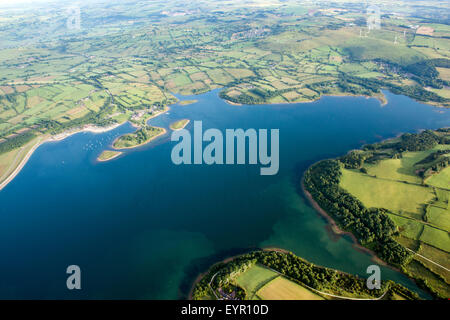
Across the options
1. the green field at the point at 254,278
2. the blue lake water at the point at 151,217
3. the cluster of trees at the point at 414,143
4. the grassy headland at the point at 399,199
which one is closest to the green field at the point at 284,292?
the green field at the point at 254,278

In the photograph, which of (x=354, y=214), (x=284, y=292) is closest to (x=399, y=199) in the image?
(x=354, y=214)

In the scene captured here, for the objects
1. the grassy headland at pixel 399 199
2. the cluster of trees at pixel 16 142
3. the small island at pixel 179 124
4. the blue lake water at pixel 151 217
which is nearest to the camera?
the grassy headland at pixel 399 199

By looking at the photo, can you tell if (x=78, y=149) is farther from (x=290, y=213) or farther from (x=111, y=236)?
(x=290, y=213)

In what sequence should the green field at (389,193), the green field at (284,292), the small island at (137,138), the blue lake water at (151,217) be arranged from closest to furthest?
the green field at (284,292) < the blue lake water at (151,217) < the green field at (389,193) < the small island at (137,138)

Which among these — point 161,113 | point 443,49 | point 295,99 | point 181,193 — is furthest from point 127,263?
point 443,49

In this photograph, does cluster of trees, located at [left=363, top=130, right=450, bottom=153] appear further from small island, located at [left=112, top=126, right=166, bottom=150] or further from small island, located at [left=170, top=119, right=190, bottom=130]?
small island, located at [left=112, top=126, right=166, bottom=150]

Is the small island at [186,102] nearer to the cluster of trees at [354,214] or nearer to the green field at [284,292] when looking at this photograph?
the cluster of trees at [354,214]
